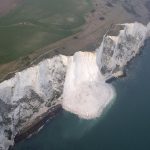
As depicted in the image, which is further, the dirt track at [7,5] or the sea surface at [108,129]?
the dirt track at [7,5]

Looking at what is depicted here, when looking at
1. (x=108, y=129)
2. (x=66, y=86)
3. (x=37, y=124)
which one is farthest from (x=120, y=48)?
(x=37, y=124)

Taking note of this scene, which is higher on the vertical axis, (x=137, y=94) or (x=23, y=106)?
(x=23, y=106)

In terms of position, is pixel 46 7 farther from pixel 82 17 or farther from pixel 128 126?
pixel 128 126

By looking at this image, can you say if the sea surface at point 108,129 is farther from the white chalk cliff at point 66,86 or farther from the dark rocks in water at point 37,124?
the white chalk cliff at point 66,86

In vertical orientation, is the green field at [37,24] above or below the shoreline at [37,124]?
above

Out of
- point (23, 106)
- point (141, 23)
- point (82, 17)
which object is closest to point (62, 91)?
point (23, 106)

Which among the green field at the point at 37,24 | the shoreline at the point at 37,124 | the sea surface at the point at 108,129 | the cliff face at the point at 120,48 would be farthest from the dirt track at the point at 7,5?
the sea surface at the point at 108,129
